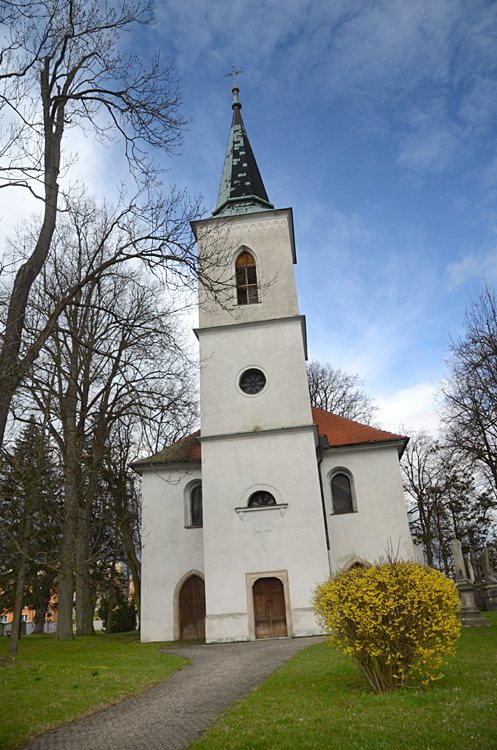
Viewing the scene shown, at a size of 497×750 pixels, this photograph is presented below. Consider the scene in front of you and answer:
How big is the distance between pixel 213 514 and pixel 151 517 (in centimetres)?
379

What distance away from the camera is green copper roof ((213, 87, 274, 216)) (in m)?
23.6

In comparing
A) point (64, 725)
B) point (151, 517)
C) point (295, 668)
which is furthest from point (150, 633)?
point (64, 725)

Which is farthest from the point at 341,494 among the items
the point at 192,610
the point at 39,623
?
the point at 39,623

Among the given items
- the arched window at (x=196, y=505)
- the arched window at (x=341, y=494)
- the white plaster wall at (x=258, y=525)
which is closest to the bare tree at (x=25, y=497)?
the white plaster wall at (x=258, y=525)

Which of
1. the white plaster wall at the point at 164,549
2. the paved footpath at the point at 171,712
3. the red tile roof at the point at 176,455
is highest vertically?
the red tile roof at the point at 176,455

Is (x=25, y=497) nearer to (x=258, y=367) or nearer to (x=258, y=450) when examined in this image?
(x=258, y=450)

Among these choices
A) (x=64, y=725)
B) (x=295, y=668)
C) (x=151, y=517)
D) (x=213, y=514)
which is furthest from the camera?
(x=151, y=517)

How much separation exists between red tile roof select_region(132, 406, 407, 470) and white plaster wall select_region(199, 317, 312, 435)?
85.9 inches

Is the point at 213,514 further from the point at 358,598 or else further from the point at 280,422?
the point at 358,598

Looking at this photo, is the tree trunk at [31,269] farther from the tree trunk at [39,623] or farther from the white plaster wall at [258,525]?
the tree trunk at [39,623]

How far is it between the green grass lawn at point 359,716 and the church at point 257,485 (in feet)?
31.3

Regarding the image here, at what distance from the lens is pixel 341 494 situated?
70.5 feet

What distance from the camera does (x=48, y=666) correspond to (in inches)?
Answer: 444

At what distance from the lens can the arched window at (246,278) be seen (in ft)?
71.3
